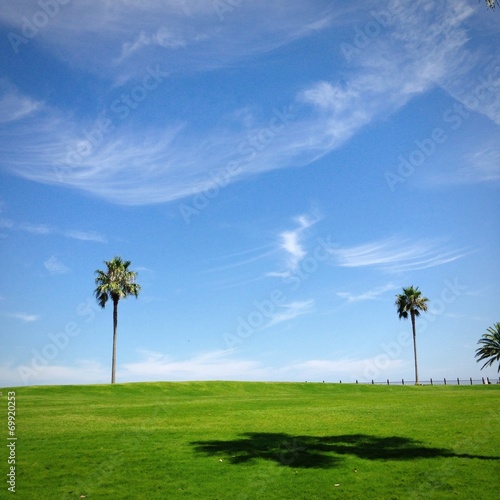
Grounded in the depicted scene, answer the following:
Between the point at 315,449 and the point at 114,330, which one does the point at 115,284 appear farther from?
the point at 315,449

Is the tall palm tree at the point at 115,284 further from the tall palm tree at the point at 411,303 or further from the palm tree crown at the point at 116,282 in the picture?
the tall palm tree at the point at 411,303

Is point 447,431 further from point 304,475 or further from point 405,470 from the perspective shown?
point 304,475

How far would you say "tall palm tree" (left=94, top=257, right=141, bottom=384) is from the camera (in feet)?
224

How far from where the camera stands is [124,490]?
14.0 m

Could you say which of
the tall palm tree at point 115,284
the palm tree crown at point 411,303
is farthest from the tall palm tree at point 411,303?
the tall palm tree at point 115,284

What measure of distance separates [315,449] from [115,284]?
5564 cm

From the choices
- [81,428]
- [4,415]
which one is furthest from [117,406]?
[81,428]

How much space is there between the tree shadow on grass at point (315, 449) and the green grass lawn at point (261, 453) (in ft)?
0.14

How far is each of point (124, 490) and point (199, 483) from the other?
245 cm

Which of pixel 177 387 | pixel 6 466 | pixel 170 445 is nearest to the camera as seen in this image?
pixel 6 466

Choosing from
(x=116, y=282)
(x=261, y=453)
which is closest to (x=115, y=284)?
(x=116, y=282)

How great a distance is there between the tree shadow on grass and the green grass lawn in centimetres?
4

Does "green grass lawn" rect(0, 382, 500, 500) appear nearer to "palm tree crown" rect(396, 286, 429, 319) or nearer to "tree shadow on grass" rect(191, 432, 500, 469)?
"tree shadow on grass" rect(191, 432, 500, 469)

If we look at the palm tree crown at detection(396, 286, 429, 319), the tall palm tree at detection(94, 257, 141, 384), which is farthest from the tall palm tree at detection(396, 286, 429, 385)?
the tall palm tree at detection(94, 257, 141, 384)
